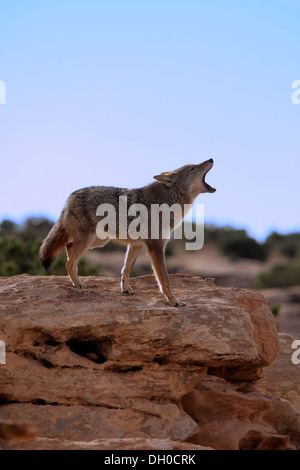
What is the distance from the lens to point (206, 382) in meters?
8.20

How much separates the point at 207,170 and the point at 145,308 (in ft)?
10.8

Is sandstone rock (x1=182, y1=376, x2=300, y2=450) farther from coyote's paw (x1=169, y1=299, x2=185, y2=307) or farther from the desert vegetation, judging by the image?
the desert vegetation

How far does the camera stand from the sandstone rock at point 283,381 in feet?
32.6

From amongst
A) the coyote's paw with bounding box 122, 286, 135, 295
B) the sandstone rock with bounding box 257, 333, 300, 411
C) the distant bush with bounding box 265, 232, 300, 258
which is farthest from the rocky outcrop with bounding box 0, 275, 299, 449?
the distant bush with bounding box 265, 232, 300, 258

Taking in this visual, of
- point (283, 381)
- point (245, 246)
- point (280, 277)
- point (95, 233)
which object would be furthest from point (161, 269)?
point (245, 246)

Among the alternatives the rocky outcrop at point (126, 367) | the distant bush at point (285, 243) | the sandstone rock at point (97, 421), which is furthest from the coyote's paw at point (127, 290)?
the distant bush at point (285, 243)

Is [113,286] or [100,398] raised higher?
[113,286]

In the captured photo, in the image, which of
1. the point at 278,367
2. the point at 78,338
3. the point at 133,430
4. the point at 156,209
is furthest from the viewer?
the point at 278,367

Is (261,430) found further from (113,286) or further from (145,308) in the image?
(113,286)

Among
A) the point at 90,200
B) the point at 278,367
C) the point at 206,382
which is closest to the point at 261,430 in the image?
the point at 206,382

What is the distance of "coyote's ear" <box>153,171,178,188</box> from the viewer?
973 cm

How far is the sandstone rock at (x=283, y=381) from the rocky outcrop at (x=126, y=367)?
5.42ft

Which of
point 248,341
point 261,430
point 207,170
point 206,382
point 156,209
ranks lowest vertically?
point 261,430
